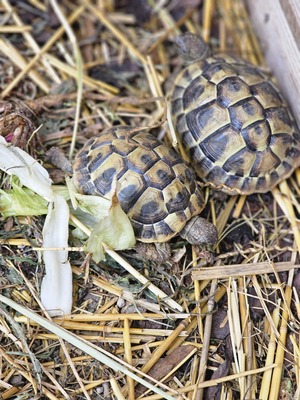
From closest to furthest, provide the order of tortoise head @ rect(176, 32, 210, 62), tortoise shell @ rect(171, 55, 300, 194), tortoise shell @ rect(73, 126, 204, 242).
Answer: tortoise shell @ rect(73, 126, 204, 242), tortoise shell @ rect(171, 55, 300, 194), tortoise head @ rect(176, 32, 210, 62)

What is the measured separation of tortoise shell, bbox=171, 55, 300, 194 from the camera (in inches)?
95.3

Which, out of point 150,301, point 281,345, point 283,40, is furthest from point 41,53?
point 281,345

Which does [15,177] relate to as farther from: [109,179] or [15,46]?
[15,46]

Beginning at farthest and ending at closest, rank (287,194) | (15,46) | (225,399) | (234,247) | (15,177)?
(15,46) < (287,194) < (234,247) < (15,177) < (225,399)

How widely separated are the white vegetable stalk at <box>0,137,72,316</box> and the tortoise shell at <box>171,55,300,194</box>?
77 centimetres

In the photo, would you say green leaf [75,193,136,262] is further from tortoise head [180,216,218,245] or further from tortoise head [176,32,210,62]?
tortoise head [176,32,210,62]

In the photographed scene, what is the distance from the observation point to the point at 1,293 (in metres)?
2.12

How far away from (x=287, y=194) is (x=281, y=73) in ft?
2.35

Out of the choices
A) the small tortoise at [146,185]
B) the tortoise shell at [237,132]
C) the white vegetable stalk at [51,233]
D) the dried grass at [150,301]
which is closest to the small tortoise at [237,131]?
the tortoise shell at [237,132]

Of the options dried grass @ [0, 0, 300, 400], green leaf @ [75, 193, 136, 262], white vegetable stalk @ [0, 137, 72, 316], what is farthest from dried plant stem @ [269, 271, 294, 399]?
white vegetable stalk @ [0, 137, 72, 316]

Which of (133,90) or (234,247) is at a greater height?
(133,90)

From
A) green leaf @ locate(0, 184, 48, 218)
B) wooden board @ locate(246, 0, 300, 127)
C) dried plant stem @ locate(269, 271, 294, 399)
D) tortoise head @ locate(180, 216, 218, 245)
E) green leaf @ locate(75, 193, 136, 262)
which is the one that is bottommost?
dried plant stem @ locate(269, 271, 294, 399)

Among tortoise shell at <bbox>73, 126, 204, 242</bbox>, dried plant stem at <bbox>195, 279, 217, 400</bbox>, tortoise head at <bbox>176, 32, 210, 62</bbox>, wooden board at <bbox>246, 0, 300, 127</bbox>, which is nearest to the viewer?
dried plant stem at <bbox>195, 279, 217, 400</bbox>

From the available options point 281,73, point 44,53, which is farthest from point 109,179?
point 281,73
